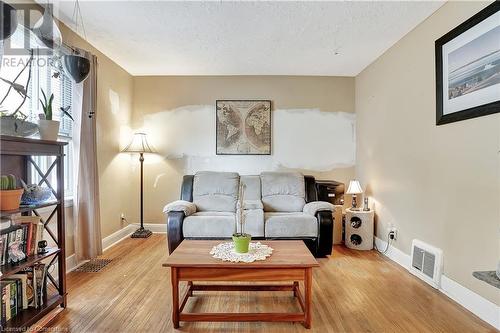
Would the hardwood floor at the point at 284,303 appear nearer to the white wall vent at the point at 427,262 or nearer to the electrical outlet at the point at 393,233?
the white wall vent at the point at 427,262

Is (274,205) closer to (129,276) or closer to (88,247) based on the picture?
(129,276)

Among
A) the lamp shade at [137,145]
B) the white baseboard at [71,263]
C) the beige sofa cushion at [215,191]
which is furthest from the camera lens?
the lamp shade at [137,145]

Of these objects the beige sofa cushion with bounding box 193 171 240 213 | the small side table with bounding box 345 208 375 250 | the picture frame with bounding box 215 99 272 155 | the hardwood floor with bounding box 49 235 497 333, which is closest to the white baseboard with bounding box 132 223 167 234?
the beige sofa cushion with bounding box 193 171 240 213

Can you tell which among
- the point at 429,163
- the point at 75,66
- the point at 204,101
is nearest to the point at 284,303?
the point at 429,163

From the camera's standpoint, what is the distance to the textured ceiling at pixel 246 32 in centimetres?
252

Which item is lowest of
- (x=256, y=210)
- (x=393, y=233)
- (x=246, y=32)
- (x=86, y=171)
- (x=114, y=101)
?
(x=393, y=233)

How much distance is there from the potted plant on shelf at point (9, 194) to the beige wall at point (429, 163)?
10.3 feet

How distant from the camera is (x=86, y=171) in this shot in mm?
3074

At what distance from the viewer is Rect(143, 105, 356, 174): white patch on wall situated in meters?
4.57

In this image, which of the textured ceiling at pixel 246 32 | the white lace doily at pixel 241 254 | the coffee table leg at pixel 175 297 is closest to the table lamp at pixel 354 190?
the textured ceiling at pixel 246 32

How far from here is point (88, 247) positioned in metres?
3.13

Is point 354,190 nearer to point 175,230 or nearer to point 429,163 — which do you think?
point 429,163

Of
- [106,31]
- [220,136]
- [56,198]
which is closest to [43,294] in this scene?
[56,198]

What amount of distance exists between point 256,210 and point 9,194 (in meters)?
2.34
